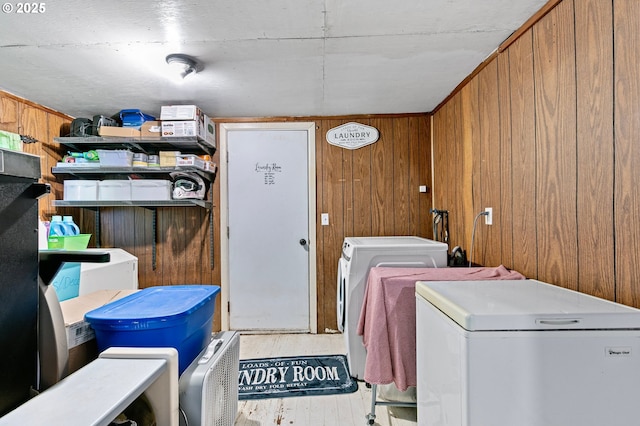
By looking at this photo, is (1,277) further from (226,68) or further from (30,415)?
(226,68)

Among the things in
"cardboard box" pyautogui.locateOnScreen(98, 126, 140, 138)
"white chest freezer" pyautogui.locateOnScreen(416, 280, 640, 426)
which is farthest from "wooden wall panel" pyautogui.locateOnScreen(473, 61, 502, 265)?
"cardboard box" pyautogui.locateOnScreen(98, 126, 140, 138)

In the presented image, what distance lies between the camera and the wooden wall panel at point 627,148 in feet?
3.61

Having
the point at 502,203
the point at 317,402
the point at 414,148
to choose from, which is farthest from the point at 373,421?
the point at 414,148

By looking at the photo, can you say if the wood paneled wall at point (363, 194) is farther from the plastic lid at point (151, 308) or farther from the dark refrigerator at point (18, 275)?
the dark refrigerator at point (18, 275)

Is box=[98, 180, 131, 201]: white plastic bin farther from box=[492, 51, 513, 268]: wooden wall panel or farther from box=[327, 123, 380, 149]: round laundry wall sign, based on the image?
box=[492, 51, 513, 268]: wooden wall panel

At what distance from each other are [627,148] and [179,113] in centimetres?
281

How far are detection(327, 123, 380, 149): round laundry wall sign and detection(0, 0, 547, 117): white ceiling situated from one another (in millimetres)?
387

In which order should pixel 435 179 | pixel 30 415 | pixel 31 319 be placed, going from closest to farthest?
pixel 30 415, pixel 31 319, pixel 435 179

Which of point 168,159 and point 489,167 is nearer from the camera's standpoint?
point 489,167

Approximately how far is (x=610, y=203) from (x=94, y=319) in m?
1.87

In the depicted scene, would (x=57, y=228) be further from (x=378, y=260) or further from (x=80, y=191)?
(x=378, y=260)

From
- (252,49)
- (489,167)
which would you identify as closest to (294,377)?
(489,167)

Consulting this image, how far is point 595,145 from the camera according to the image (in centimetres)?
127

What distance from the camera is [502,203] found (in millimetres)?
1951
